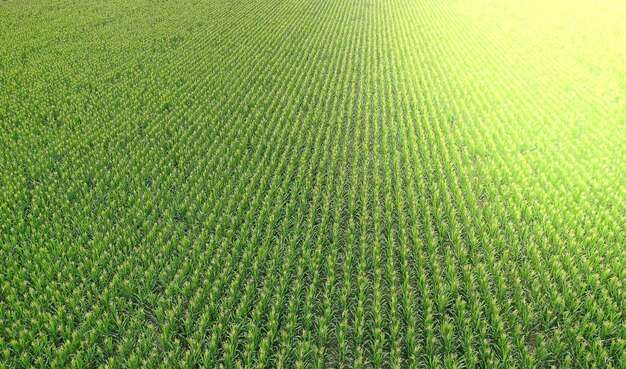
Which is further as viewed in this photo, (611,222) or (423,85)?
(423,85)

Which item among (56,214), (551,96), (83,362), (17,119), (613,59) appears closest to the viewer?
(83,362)

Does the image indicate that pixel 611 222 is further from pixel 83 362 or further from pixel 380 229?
pixel 83 362

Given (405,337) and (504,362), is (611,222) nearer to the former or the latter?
(504,362)

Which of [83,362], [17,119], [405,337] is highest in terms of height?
[17,119]

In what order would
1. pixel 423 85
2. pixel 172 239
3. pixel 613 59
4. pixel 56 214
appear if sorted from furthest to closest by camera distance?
pixel 613 59 < pixel 423 85 < pixel 56 214 < pixel 172 239

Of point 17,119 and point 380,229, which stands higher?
point 17,119

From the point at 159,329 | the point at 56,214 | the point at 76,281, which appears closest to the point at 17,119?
the point at 56,214

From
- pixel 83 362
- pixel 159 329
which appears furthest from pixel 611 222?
pixel 83 362
